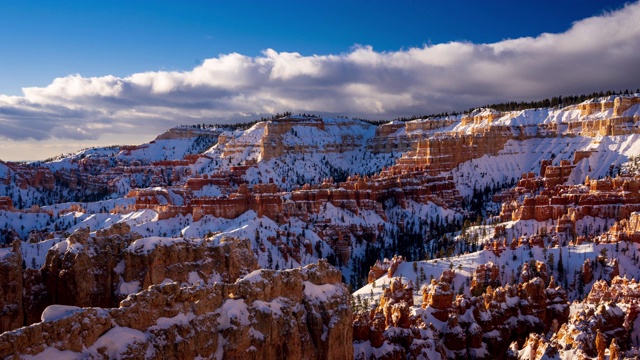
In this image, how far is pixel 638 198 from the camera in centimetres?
9769

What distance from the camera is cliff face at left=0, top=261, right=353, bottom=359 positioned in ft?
76.0

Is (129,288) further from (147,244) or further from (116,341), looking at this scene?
(116,341)

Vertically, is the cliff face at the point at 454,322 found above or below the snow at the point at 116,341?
below

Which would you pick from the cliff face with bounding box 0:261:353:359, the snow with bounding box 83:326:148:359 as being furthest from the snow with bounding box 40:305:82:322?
the snow with bounding box 83:326:148:359

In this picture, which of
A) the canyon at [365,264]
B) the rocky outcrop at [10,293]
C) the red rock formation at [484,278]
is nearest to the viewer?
the canyon at [365,264]

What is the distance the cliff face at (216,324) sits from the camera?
2316 centimetres

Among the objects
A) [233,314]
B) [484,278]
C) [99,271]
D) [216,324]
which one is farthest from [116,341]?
[484,278]

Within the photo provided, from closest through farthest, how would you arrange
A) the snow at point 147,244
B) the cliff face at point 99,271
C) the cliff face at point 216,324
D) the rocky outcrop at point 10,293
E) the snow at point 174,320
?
the cliff face at point 216,324 → the snow at point 174,320 → the rocky outcrop at point 10,293 → the cliff face at point 99,271 → the snow at point 147,244

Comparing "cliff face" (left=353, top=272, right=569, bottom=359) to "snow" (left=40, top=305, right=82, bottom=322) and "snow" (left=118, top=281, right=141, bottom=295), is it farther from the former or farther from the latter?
"snow" (left=40, top=305, right=82, bottom=322)

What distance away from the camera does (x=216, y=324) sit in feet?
90.5

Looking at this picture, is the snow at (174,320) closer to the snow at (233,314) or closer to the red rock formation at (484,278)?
the snow at (233,314)

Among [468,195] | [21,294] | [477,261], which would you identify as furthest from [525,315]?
[468,195]

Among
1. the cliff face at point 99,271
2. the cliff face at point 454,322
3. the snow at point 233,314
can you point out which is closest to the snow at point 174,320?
the snow at point 233,314

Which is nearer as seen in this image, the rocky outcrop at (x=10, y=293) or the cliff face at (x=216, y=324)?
the cliff face at (x=216, y=324)
